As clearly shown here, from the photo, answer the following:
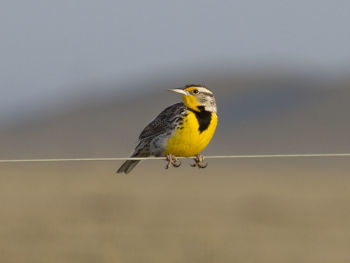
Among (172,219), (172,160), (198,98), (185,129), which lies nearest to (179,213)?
(172,219)

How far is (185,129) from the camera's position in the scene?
10.1m

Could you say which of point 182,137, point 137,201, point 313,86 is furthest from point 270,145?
point 182,137

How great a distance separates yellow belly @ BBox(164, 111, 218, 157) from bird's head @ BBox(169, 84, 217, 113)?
25 centimetres

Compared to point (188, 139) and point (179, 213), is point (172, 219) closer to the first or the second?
point (179, 213)

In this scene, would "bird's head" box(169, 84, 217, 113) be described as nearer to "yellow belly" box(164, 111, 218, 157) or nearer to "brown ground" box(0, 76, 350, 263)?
"yellow belly" box(164, 111, 218, 157)

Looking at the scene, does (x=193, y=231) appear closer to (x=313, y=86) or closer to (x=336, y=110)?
(x=336, y=110)

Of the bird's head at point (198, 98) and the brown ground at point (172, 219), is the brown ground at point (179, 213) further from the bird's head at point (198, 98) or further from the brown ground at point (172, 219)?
the bird's head at point (198, 98)

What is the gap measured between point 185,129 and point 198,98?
1.73ft

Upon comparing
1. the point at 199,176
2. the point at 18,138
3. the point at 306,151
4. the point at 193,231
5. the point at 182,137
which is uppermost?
the point at 182,137

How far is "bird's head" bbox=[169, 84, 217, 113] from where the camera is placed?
10.4 m

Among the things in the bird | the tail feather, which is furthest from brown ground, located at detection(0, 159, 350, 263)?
the bird

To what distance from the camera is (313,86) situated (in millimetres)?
110375

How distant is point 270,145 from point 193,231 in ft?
192

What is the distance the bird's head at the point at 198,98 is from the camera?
10406 mm
